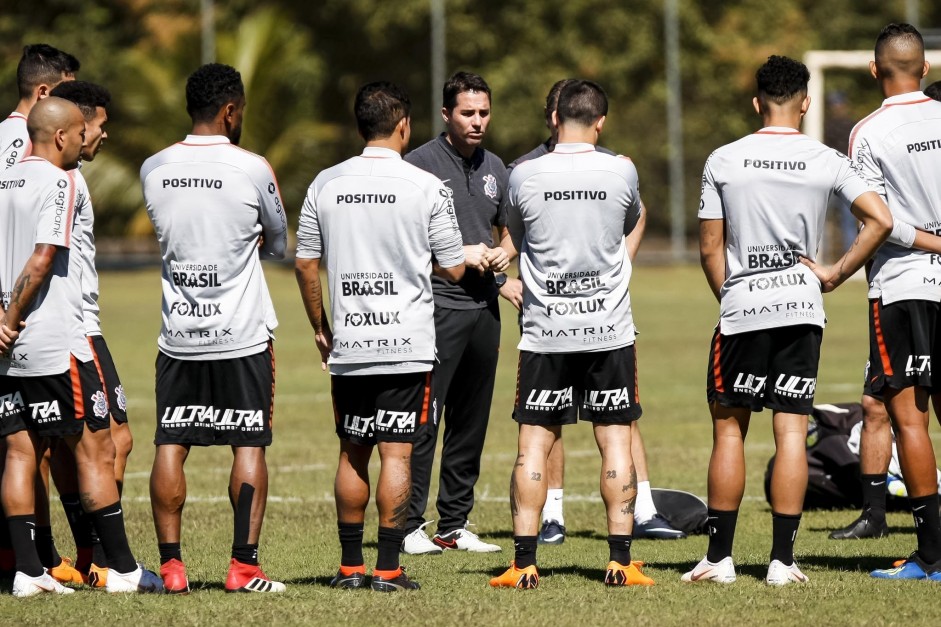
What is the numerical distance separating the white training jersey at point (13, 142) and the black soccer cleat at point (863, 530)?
5103mm

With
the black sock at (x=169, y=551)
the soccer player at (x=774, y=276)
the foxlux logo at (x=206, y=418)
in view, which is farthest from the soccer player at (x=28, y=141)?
the soccer player at (x=774, y=276)

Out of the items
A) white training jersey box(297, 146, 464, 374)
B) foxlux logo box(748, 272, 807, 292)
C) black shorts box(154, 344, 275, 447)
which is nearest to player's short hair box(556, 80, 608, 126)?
white training jersey box(297, 146, 464, 374)

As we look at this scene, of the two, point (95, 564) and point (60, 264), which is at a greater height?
point (60, 264)

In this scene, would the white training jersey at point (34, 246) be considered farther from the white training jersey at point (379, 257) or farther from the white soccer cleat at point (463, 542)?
the white soccer cleat at point (463, 542)

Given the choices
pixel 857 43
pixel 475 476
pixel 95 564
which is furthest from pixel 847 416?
pixel 857 43

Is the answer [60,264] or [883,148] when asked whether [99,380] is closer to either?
[60,264]

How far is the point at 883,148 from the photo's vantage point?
7.44 meters

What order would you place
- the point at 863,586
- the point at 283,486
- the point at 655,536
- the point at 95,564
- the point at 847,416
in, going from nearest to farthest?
the point at 863,586
the point at 95,564
the point at 655,536
the point at 847,416
the point at 283,486

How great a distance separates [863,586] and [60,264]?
420 centimetres

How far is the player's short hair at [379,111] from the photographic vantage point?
283 inches

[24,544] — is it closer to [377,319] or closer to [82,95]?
[377,319]

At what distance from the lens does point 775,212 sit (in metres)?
7.05

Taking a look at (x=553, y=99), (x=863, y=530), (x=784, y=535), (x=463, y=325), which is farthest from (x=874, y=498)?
(x=553, y=99)

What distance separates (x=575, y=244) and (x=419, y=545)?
91.7 inches
